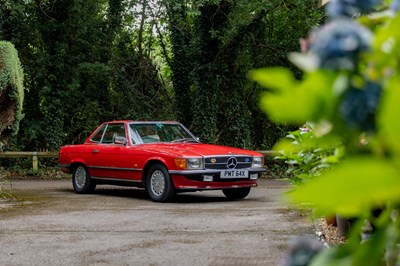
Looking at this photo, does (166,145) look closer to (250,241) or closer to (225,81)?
(250,241)

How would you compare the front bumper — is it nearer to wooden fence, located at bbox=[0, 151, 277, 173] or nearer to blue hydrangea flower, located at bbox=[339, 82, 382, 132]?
wooden fence, located at bbox=[0, 151, 277, 173]

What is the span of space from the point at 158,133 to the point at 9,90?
279cm

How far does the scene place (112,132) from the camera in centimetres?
1358

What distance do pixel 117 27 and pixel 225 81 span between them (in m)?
4.15

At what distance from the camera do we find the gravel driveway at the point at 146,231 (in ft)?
20.4

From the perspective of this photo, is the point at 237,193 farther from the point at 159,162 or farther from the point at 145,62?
the point at 145,62

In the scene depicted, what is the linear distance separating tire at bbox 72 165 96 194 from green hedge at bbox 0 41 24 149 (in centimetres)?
160

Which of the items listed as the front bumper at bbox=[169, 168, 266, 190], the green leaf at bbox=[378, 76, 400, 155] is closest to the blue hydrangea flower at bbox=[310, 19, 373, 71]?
the green leaf at bbox=[378, 76, 400, 155]

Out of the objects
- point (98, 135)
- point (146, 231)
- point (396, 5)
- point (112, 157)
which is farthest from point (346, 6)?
point (98, 135)

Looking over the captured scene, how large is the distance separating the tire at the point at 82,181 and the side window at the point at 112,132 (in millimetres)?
813

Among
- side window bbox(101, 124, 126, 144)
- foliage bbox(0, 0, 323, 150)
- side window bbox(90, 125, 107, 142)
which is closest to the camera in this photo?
side window bbox(101, 124, 126, 144)

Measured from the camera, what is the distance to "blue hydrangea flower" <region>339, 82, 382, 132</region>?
0.90 metres

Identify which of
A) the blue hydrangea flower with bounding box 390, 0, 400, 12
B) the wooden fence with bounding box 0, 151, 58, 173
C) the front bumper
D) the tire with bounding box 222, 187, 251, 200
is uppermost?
the blue hydrangea flower with bounding box 390, 0, 400, 12

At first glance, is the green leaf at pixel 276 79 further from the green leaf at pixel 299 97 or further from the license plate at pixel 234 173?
the license plate at pixel 234 173
